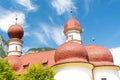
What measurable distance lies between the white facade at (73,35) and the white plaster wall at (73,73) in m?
10.4

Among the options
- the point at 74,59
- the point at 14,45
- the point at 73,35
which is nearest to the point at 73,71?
the point at 74,59

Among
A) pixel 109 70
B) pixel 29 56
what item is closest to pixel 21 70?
pixel 29 56

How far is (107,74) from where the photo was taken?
3453cm

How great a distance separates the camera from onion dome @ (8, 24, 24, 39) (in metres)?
45.9

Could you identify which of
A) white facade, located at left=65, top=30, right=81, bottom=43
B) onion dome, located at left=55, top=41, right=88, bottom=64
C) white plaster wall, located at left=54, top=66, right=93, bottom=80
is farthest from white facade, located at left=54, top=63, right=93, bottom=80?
white facade, located at left=65, top=30, right=81, bottom=43

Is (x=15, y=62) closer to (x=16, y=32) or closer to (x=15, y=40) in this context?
(x=15, y=40)

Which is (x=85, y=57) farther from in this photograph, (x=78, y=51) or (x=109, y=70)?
(x=109, y=70)

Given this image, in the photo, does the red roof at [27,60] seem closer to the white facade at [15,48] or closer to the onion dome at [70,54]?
the white facade at [15,48]

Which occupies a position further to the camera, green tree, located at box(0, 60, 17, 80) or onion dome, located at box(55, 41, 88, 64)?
onion dome, located at box(55, 41, 88, 64)

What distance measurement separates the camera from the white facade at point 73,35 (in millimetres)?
42031

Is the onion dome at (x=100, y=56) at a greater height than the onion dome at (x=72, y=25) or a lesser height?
lesser

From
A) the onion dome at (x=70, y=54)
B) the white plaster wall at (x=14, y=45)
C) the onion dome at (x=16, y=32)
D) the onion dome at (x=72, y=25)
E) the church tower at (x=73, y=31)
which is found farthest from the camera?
the onion dome at (x=16, y=32)

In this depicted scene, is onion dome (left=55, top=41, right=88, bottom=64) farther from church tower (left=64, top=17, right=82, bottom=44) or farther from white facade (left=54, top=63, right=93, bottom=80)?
church tower (left=64, top=17, right=82, bottom=44)

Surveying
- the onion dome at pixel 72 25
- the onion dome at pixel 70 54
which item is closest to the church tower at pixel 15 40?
the onion dome at pixel 72 25
